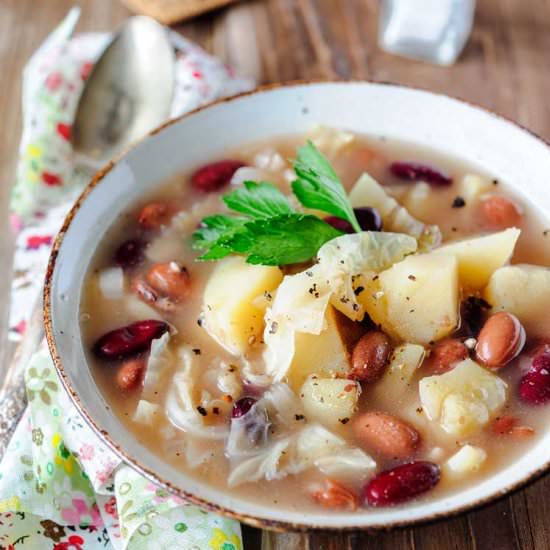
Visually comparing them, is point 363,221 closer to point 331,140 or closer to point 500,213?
point 500,213

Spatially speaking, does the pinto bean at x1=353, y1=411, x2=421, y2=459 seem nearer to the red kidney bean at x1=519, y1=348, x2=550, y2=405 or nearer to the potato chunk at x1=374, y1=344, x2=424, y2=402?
the potato chunk at x1=374, y1=344, x2=424, y2=402

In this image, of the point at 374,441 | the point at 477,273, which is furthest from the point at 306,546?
the point at 477,273

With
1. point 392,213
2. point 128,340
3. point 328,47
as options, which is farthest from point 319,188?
point 328,47

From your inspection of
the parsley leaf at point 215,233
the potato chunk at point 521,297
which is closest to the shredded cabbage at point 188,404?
the parsley leaf at point 215,233

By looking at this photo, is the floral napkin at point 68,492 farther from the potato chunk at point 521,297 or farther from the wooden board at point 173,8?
the wooden board at point 173,8

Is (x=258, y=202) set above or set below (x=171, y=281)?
above

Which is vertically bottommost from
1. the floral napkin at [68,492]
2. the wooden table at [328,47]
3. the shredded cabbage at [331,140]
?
the floral napkin at [68,492]

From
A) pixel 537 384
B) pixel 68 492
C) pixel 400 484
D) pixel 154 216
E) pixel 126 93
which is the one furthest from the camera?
pixel 126 93
